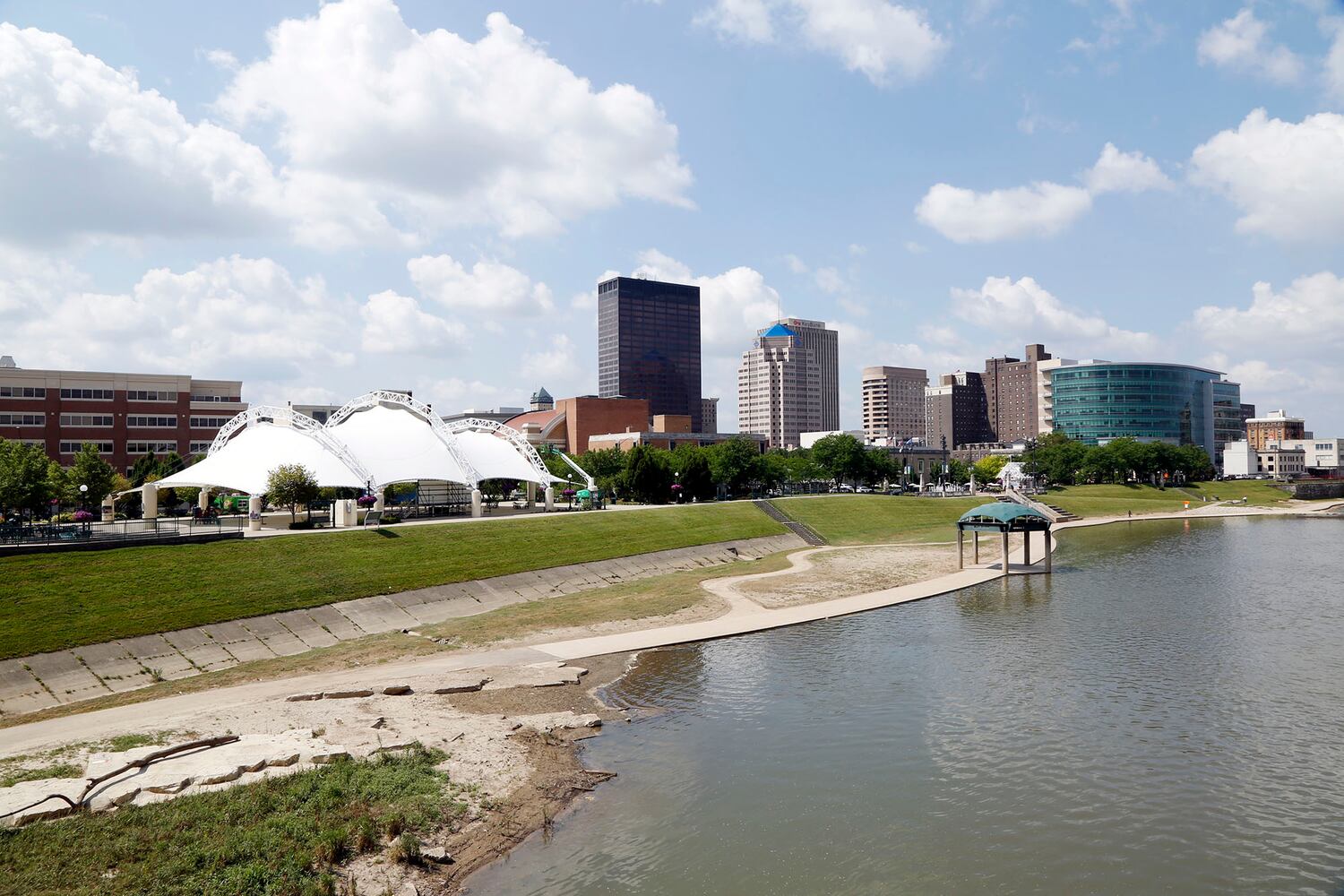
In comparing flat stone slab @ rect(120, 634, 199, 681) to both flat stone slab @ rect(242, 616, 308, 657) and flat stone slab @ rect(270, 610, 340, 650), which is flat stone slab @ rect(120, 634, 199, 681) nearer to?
flat stone slab @ rect(242, 616, 308, 657)

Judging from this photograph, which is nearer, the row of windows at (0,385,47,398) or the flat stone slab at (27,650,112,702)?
the flat stone slab at (27,650,112,702)

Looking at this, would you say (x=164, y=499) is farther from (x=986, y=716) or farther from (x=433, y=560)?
(x=986, y=716)

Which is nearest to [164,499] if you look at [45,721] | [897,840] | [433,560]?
[433,560]

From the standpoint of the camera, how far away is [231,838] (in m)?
19.1

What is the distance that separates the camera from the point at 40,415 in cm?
10638

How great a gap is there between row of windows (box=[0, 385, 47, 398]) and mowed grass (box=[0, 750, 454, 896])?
110730 mm

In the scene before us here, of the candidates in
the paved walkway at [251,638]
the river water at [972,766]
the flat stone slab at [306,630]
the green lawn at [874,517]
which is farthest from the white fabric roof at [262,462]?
the green lawn at [874,517]

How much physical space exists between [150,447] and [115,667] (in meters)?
94.2

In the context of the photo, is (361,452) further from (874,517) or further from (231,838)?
(231,838)

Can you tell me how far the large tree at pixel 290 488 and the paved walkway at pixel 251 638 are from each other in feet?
60.0

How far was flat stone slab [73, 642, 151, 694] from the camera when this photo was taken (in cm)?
3362

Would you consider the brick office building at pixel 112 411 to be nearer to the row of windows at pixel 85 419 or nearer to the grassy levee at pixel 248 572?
the row of windows at pixel 85 419

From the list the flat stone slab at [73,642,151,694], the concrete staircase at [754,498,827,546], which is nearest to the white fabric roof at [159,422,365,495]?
the flat stone slab at [73,642,151,694]

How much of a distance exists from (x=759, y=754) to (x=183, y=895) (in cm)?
1632
